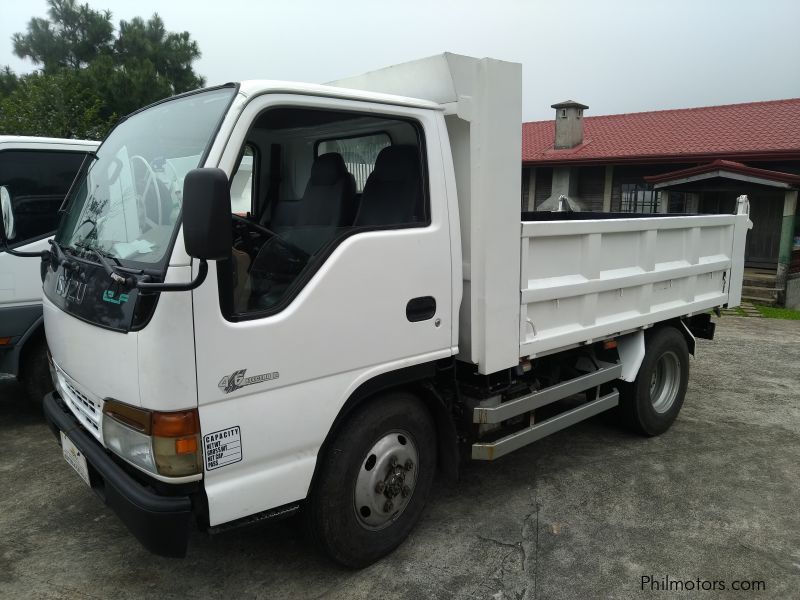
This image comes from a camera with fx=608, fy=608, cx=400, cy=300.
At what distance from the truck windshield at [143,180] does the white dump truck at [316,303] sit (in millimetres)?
15

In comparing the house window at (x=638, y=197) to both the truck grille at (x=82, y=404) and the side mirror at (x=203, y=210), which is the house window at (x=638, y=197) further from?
the side mirror at (x=203, y=210)

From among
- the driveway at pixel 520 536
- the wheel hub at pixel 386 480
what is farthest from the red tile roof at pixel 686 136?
the wheel hub at pixel 386 480

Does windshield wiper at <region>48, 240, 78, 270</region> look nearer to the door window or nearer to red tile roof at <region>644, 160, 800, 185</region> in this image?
the door window

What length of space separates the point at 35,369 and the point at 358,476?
3285 mm

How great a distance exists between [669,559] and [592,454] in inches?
53.1

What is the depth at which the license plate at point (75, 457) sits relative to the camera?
271cm

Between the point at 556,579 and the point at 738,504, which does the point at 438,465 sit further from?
the point at 738,504

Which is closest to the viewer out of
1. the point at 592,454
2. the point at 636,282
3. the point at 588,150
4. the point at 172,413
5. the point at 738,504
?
the point at 172,413

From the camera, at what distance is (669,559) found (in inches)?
123

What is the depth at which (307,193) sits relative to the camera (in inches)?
135

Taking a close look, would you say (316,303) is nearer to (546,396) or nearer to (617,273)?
(546,396)

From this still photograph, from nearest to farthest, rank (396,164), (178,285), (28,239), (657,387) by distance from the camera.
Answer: (178,285) → (396,164) → (28,239) → (657,387)

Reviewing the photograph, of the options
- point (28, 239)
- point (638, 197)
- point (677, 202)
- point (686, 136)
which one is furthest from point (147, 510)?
point (686, 136)

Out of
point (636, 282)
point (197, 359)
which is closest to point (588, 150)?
point (636, 282)
